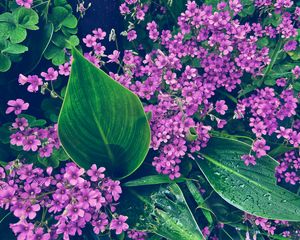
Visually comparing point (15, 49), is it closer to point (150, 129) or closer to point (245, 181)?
point (150, 129)

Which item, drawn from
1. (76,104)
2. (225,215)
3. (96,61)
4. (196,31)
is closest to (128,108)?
(76,104)

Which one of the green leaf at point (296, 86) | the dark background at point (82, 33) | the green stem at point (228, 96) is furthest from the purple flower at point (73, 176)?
the green leaf at point (296, 86)

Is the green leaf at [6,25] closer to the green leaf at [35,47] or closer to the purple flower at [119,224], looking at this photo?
the green leaf at [35,47]

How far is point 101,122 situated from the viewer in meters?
1.31

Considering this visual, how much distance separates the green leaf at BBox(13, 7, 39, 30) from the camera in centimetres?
139

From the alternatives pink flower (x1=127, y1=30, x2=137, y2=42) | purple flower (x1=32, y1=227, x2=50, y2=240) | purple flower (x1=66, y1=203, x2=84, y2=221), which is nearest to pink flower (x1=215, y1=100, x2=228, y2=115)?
pink flower (x1=127, y1=30, x2=137, y2=42)

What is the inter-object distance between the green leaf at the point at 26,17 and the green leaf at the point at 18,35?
1.0 inches

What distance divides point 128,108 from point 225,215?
62 centimetres

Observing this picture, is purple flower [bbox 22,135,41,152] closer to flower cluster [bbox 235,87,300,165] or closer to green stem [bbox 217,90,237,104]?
→ flower cluster [bbox 235,87,300,165]

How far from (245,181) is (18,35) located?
3.21 ft

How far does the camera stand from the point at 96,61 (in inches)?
57.1

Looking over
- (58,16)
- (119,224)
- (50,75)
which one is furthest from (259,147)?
(58,16)

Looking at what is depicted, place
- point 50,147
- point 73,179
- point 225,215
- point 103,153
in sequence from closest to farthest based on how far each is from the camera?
point 73,179 → point 50,147 → point 103,153 → point 225,215

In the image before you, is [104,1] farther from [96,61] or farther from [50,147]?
[50,147]
